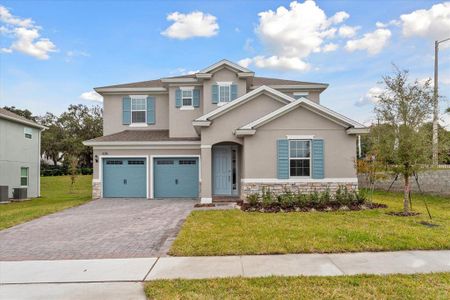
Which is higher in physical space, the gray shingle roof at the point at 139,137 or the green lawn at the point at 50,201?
the gray shingle roof at the point at 139,137

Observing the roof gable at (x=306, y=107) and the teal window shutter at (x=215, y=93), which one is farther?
the teal window shutter at (x=215, y=93)

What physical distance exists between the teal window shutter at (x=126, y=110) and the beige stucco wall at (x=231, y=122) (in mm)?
6818

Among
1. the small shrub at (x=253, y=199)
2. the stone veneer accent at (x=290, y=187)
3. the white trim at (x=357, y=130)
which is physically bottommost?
the small shrub at (x=253, y=199)

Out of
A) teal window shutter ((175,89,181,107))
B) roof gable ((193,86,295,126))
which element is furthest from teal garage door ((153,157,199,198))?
roof gable ((193,86,295,126))

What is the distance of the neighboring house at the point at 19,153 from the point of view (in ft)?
61.3

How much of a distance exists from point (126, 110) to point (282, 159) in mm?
10700

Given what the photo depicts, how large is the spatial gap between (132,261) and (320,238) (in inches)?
169

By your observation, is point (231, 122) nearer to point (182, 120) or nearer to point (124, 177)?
point (182, 120)

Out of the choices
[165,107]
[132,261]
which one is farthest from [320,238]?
[165,107]

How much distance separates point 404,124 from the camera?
440 inches

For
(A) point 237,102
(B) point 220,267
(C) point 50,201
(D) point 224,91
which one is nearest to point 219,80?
(D) point 224,91

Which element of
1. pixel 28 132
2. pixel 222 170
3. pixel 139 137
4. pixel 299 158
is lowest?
pixel 222 170

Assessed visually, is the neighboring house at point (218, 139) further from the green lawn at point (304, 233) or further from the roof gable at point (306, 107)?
the green lawn at point (304, 233)

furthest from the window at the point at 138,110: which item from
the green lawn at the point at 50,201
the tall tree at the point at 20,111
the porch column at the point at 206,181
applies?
the tall tree at the point at 20,111
